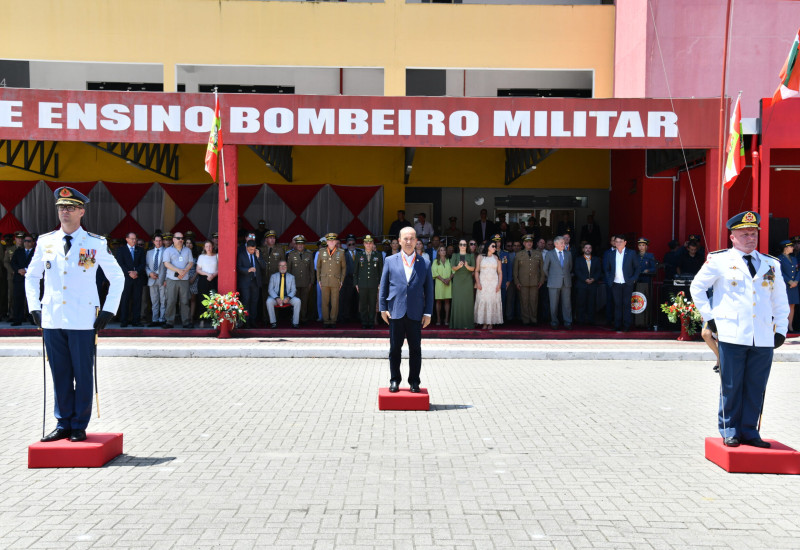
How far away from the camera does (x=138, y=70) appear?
2167 centimetres

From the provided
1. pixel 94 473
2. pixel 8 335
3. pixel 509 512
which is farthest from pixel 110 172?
pixel 509 512

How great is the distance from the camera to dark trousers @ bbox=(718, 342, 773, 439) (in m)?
6.00

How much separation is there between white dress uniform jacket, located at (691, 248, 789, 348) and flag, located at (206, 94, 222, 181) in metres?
9.79

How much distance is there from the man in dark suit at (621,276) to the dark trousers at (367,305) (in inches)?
203

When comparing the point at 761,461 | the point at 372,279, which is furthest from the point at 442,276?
the point at 761,461

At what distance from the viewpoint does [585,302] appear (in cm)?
1678

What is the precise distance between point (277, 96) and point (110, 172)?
8.96 meters

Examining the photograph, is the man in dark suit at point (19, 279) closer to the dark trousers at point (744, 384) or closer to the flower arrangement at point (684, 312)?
the flower arrangement at point (684, 312)

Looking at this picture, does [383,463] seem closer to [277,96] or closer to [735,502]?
[735,502]

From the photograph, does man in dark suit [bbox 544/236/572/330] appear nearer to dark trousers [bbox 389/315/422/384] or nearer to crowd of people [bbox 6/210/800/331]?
crowd of people [bbox 6/210/800/331]

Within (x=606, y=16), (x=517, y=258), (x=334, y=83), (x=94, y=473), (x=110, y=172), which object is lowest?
(x=94, y=473)

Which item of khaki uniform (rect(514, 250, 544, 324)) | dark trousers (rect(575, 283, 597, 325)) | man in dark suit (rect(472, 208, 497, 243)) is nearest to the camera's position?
khaki uniform (rect(514, 250, 544, 324))

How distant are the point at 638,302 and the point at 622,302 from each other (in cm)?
34

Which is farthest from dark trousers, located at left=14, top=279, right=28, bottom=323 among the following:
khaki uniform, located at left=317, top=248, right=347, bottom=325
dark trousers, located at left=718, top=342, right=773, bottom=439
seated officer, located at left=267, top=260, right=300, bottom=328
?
dark trousers, located at left=718, top=342, right=773, bottom=439
